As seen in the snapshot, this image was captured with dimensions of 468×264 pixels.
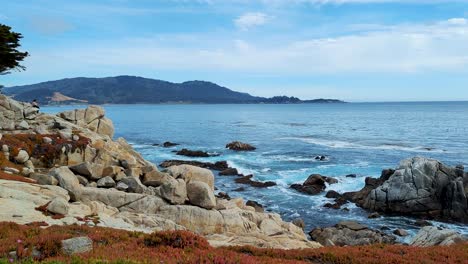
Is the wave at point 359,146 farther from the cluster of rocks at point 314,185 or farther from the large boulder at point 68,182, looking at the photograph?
the large boulder at point 68,182

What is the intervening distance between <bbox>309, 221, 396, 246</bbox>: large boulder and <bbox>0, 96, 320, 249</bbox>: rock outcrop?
623 centimetres

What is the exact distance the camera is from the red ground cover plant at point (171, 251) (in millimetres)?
11453

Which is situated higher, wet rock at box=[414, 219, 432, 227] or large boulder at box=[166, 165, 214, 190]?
large boulder at box=[166, 165, 214, 190]

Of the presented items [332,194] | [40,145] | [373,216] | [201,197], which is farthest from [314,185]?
[40,145]

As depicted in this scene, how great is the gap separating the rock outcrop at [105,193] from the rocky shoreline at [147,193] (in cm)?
7

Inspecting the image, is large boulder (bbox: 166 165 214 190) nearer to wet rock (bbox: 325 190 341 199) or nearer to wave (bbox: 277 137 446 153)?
wet rock (bbox: 325 190 341 199)

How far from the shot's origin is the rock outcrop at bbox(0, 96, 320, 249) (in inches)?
816

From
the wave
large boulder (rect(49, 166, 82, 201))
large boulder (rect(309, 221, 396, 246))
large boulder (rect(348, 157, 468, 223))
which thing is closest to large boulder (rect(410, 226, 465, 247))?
large boulder (rect(309, 221, 396, 246))

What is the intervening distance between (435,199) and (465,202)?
9.95 ft

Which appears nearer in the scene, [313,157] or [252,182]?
Result: [252,182]

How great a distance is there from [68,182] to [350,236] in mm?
24078

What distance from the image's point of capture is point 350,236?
35.4 meters

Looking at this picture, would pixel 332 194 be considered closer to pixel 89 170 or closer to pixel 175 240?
pixel 89 170

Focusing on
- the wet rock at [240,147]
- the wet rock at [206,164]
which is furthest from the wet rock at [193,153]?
the wet rock at [240,147]
